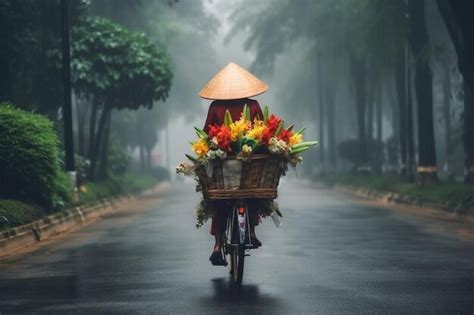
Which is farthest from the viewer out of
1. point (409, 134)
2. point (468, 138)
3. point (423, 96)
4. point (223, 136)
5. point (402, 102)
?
point (402, 102)

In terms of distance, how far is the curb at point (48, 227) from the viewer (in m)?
17.6

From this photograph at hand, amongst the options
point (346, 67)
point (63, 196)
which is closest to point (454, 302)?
point (63, 196)

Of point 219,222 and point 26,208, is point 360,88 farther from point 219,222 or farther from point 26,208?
point 219,222

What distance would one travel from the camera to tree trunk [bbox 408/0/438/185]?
32.0 metres

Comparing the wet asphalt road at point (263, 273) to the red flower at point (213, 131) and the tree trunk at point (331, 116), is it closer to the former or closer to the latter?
the red flower at point (213, 131)

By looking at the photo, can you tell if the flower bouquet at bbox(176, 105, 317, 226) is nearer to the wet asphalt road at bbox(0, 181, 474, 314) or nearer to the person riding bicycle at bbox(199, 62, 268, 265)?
the person riding bicycle at bbox(199, 62, 268, 265)

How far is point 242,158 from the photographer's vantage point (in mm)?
11477

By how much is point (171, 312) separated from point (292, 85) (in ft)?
189

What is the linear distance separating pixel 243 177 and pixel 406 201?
65.5 ft

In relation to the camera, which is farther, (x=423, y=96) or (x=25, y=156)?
(x=423, y=96)

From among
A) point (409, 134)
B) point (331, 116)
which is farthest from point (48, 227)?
point (331, 116)

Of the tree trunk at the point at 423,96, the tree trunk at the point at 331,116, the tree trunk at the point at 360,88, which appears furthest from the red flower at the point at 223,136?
the tree trunk at the point at 331,116

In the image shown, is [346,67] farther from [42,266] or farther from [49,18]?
[42,266]

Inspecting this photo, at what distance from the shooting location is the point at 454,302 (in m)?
10.1
